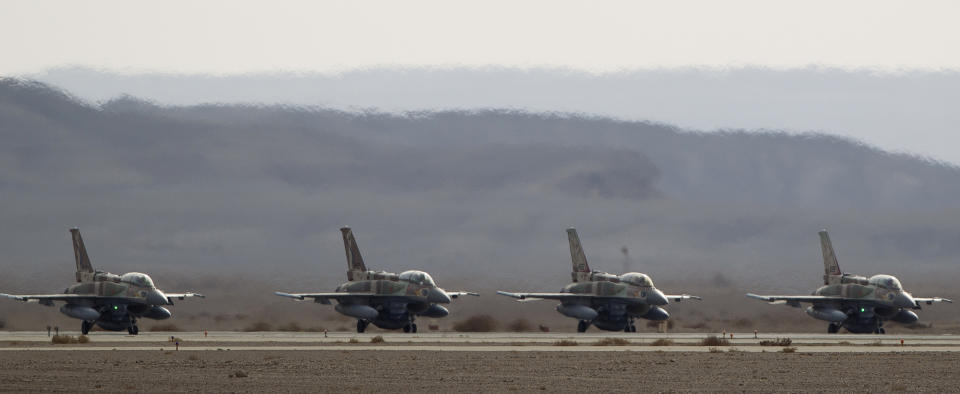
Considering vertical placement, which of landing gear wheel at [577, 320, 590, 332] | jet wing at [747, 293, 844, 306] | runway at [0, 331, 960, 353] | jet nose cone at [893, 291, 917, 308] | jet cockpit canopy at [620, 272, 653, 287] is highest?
jet cockpit canopy at [620, 272, 653, 287]

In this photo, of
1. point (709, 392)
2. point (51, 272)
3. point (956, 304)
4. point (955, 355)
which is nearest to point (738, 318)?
point (956, 304)

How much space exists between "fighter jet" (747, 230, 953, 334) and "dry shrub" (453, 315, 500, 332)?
16.4m

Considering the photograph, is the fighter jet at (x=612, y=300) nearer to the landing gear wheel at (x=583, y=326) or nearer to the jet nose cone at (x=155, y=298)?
the landing gear wheel at (x=583, y=326)

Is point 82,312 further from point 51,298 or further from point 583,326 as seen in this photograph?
point 583,326

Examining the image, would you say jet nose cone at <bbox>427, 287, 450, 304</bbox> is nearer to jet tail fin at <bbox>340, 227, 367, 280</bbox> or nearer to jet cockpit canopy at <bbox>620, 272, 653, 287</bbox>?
jet tail fin at <bbox>340, 227, 367, 280</bbox>

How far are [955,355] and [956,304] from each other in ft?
142

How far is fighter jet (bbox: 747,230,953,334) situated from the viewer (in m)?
82.9

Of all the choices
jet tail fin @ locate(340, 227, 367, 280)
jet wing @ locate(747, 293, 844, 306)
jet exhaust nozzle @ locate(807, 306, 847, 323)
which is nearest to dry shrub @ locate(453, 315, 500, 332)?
jet tail fin @ locate(340, 227, 367, 280)

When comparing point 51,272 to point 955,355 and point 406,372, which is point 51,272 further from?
point 955,355

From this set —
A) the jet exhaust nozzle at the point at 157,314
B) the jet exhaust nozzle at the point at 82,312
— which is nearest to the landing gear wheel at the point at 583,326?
the jet exhaust nozzle at the point at 157,314

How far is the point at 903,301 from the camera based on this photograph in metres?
81.7

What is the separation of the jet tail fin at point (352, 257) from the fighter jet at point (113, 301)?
11.8 metres

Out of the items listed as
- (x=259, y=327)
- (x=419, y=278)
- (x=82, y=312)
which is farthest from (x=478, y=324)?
(x=82, y=312)

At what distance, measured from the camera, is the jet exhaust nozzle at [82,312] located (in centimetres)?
7931
